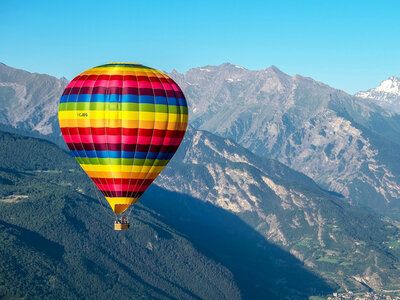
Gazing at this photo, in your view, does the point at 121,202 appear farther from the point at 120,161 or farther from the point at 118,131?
the point at 118,131

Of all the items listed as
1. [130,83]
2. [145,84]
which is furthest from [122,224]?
[145,84]

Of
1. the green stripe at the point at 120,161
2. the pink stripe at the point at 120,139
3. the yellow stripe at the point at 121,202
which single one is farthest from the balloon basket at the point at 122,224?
the pink stripe at the point at 120,139

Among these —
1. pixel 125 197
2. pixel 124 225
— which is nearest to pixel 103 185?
pixel 125 197

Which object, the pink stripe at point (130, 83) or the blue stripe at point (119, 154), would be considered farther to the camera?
the blue stripe at point (119, 154)

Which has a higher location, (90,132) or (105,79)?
(105,79)

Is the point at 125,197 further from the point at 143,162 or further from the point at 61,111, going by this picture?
the point at 61,111

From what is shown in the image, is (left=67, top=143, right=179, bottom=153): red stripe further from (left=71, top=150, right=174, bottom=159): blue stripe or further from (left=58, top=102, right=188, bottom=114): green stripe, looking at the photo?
(left=58, top=102, right=188, bottom=114): green stripe

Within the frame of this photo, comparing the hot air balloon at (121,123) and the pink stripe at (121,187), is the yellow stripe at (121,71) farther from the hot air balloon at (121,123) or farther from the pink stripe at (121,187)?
the pink stripe at (121,187)

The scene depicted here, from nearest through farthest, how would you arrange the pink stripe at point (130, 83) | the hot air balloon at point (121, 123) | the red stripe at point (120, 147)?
the hot air balloon at point (121, 123) < the red stripe at point (120, 147) < the pink stripe at point (130, 83)
